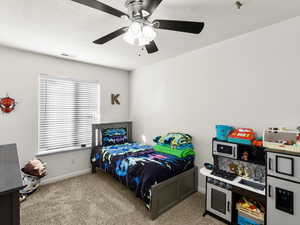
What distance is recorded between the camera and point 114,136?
3.86m

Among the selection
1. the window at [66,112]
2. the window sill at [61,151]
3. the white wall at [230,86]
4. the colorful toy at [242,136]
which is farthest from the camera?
the window at [66,112]

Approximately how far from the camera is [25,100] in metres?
2.92

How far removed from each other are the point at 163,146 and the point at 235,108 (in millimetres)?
1450

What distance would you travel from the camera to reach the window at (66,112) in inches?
126

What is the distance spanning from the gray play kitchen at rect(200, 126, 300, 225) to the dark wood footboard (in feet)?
1.47

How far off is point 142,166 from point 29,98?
2483 millimetres

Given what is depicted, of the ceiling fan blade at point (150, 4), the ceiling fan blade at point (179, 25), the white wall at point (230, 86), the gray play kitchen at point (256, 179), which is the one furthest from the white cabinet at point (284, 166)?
the ceiling fan blade at point (150, 4)

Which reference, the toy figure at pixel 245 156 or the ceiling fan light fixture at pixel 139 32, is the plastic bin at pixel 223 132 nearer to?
the toy figure at pixel 245 156

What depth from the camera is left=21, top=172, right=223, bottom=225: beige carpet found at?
82.8 inches

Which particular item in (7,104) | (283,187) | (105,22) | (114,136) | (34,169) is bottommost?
(34,169)

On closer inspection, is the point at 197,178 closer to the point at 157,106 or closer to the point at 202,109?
the point at 202,109

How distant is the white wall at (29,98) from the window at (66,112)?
0.50 feet

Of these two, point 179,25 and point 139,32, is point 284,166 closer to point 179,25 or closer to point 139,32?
point 179,25

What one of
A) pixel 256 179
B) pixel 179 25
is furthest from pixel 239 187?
pixel 179 25
